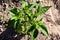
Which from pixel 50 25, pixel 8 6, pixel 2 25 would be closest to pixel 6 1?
pixel 8 6

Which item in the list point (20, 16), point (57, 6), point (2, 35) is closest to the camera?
point (20, 16)

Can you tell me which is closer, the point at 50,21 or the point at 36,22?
the point at 36,22

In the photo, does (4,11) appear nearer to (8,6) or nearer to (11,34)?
(8,6)

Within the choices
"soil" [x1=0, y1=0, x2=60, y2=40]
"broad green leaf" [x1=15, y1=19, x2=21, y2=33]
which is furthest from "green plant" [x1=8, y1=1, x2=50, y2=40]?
"soil" [x1=0, y1=0, x2=60, y2=40]

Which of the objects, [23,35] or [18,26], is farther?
[23,35]

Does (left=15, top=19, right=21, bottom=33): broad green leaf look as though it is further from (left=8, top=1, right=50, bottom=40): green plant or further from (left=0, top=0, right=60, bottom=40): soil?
(left=0, top=0, right=60, bottom=40): soil

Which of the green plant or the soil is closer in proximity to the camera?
the green plant

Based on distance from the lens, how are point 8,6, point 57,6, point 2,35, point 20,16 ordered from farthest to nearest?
point 57,6 → point 8,6 → point 2,35 → point 20,16

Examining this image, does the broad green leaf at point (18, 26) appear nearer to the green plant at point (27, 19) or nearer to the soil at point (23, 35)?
the green plant at point (27, 19)
